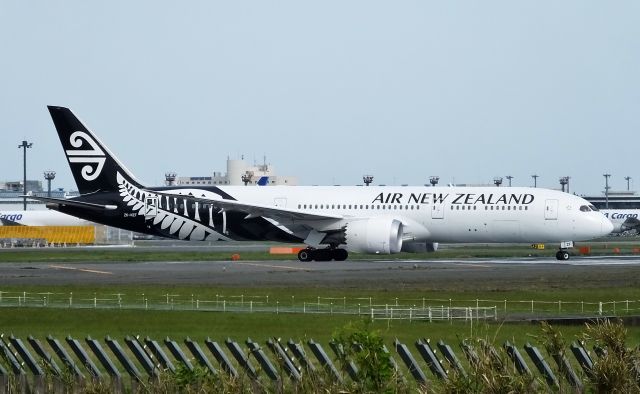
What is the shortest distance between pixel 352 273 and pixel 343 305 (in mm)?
16048

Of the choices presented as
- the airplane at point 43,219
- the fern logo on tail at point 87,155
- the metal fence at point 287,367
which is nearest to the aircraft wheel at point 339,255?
the fern logo on tail at point 87,155

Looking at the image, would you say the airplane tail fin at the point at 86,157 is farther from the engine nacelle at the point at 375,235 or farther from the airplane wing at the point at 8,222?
the airplane wing at the point at 8,222

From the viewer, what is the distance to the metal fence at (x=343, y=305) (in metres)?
38.3

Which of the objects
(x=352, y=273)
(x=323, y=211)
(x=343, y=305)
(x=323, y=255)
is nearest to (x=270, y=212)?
(x=323, y=211)

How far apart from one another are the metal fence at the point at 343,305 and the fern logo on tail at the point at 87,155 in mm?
28162

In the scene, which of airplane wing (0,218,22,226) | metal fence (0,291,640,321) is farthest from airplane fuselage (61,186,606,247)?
airplane wing (0,218,22,226)

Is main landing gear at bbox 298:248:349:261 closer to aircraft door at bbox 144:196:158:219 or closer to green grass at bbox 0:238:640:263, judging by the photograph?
green grass at bbox 0:238:640:263

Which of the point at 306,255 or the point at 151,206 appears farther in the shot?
the point at 151,206

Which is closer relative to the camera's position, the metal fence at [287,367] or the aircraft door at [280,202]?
the metal fence at [287,367]

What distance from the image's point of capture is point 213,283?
51219 millimetres

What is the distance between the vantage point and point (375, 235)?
68.2 metres

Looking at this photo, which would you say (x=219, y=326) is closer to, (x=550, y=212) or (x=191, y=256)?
(x=550, y=212)

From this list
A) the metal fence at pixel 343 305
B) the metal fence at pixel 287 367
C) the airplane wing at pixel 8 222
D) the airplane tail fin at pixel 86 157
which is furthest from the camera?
the airplane wing at pixel 8 222

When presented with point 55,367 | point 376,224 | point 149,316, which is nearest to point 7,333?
point 149,316
